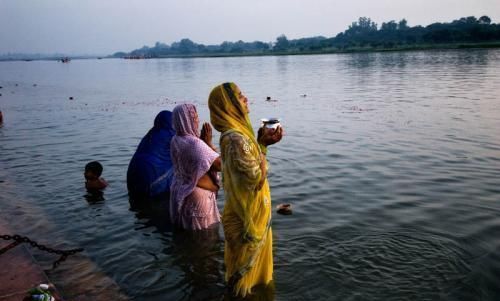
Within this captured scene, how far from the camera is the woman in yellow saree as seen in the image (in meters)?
3.26

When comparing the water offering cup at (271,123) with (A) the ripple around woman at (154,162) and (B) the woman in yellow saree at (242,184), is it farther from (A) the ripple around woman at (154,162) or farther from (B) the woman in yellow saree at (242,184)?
(A) the ripple around woman at (154,162)

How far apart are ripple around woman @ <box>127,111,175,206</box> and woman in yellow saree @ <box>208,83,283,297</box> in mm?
4007

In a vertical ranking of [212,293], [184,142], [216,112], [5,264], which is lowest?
[212,293]

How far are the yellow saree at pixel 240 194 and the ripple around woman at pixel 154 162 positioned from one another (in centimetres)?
401

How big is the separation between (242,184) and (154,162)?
14.2ft

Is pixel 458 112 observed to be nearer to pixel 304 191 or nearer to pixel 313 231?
pixel 304 191

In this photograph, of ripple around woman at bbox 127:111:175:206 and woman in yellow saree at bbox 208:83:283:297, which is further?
ripple around woman at bbox 127:111:175:206

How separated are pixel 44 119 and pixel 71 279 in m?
16.2

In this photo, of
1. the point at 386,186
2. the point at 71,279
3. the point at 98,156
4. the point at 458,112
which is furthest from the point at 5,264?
the point at 458,112

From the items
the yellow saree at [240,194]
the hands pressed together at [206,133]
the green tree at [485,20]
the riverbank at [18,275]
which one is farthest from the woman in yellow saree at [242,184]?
the green tree at [485,20]

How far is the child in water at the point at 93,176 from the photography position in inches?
322

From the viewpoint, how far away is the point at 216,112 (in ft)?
11.2

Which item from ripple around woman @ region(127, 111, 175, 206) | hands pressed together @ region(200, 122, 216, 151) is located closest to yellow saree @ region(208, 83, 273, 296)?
hands pressed together @ region(200, 122, 216, 151)

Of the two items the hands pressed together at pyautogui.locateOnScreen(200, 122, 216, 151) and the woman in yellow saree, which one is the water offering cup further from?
the hands pressed together at pyautogui.locateOnScreen(200, 122, 216, 151)
